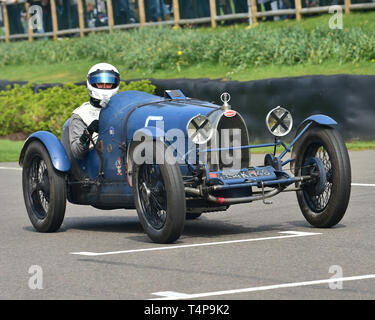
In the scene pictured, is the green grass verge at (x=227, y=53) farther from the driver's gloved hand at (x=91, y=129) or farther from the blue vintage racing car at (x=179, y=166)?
the driver's gloved hand at (x=91, y=129)

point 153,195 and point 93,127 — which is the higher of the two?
point 93,127

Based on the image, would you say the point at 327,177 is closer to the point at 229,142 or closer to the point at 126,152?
the point at 229,142

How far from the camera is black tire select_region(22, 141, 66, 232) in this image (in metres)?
9.91

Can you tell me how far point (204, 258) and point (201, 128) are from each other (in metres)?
1.35

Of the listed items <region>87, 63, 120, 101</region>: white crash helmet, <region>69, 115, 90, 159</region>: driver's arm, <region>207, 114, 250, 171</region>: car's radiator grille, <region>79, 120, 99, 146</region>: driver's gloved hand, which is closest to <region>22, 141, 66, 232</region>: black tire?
<region>69, 115, 90, 159</region>: driver's arm

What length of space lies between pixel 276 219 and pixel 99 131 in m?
2.09

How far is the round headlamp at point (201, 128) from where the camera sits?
8852 millimetres

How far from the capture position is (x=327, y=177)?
30.5 feet

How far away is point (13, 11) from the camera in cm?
3947

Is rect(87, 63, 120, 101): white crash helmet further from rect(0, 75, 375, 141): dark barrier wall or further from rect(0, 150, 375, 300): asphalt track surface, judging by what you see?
rect(0, 75, 375, 141): dark barrier wall

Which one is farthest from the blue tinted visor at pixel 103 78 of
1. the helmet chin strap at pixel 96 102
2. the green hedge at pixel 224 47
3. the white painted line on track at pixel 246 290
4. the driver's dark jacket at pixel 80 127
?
the green hedge at pixel 224 47

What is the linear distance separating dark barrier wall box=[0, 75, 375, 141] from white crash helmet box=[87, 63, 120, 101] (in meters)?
7.41

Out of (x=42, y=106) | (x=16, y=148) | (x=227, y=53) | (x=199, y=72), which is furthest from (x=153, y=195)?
(x=42, y=106)

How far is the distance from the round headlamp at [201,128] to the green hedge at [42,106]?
12073 mm
